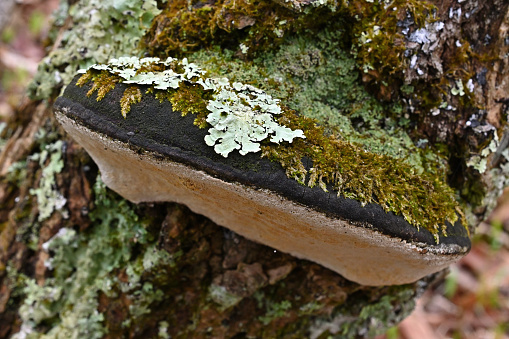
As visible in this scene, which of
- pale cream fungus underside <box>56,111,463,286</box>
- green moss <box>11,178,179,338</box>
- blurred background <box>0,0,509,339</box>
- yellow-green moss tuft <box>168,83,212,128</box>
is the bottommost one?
blurred background <box>0,0,509,339</box>

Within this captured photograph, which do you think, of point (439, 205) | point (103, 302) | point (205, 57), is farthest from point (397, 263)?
point (103, 302)

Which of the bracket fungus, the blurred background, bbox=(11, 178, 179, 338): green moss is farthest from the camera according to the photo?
the blurred background

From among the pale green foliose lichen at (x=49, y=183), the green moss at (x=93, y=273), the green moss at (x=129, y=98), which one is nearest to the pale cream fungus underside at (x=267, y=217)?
the green moss at (x=129, y=98)

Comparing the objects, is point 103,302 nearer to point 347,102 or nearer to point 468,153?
point 347,102

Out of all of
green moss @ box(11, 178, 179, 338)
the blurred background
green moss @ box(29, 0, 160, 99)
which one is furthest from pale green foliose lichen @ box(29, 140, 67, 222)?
the blurred background

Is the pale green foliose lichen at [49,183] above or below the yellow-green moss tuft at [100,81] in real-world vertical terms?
below

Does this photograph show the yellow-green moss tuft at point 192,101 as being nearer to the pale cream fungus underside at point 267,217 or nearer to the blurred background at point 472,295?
the pale cream fungus underside at point 267,217

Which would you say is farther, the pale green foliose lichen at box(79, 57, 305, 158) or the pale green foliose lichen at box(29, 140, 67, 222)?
the pale green foliose lichen at box(29, 140, 67, 222)

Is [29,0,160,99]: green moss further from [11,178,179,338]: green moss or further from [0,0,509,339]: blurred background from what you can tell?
[0,0,509,339]: blurred background

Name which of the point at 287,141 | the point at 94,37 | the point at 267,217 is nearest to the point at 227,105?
the point at 287,141
